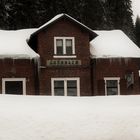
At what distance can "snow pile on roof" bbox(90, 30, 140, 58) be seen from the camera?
2871 cm

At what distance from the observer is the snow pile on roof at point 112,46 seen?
94.2 ft

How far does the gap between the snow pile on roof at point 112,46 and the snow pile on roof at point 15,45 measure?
4168 millimetres

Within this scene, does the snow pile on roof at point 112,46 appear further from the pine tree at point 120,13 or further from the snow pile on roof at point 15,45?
the pine tree at point 120,13

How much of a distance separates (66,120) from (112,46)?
1996 centimetres

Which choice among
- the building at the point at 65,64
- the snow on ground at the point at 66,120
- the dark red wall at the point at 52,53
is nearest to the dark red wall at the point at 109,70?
the building at the point at 65,64

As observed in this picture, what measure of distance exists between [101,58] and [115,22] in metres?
26.1

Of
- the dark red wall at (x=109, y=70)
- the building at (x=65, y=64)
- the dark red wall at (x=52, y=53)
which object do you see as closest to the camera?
the building at (x=65, y=64)

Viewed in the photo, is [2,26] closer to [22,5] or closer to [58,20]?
[22,5]

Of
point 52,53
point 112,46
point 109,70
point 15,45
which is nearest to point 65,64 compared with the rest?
point 52,53

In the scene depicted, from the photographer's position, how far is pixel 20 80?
89.1 feet

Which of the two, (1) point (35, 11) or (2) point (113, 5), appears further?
(2) point (113, 5)

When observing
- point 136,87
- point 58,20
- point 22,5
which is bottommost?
point 136,87

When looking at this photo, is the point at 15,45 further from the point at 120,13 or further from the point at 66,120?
the point at 120,13

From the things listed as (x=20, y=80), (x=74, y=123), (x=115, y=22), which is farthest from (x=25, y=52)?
(x=115, y=22)
